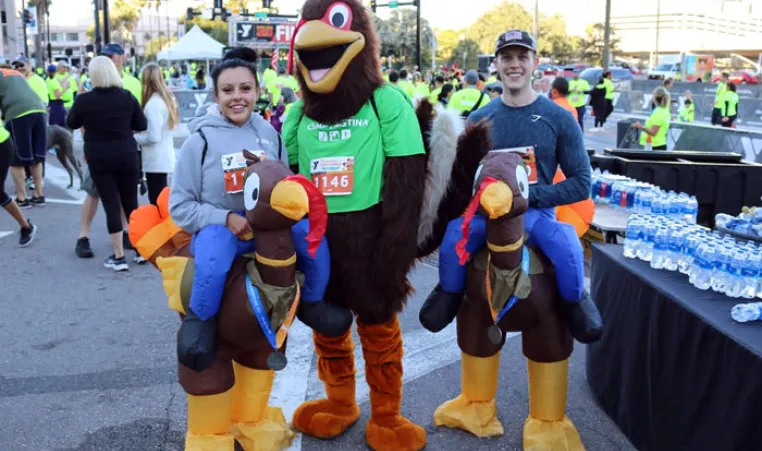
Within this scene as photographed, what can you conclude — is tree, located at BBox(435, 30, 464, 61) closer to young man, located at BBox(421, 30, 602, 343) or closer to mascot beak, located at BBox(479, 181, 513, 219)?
young man, located at BBox(421, 30, 602, 343)

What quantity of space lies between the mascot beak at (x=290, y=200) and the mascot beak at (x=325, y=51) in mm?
628

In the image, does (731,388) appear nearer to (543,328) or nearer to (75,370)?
(543,328)

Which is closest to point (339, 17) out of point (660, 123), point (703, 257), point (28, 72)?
point (703, 257)

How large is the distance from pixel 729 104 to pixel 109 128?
15419 millimetres

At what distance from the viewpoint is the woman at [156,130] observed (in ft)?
21.1

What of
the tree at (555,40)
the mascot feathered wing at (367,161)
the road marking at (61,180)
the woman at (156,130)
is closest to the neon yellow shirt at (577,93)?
the road marking at (61,180)

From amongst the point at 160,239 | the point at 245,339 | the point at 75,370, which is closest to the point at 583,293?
the point at 245,339

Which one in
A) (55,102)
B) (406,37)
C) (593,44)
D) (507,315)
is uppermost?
(593,44)

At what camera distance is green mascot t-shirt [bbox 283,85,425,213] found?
3049 millimetres

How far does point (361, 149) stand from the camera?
306 cm

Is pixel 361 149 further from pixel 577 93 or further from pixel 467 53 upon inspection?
pixel 467 53

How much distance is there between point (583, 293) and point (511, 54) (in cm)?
113

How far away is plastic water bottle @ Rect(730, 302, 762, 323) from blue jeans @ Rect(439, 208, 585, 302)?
591 millimetres

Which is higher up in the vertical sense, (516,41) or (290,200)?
(516,41)
